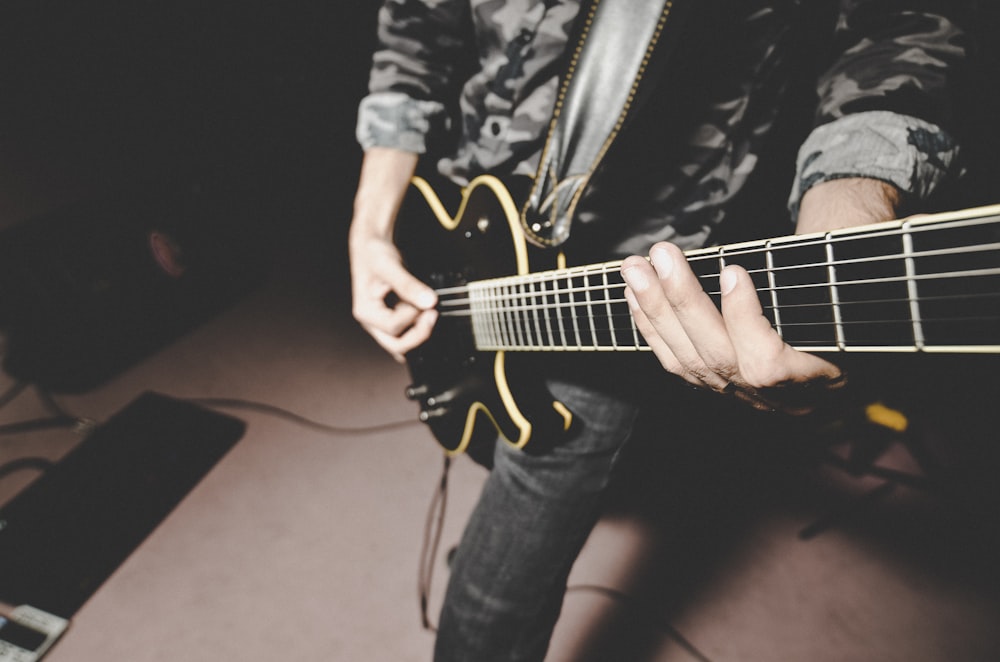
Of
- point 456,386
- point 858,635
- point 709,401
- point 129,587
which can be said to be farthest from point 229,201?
point 858,635

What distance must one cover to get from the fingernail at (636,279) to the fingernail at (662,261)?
0.7 inches

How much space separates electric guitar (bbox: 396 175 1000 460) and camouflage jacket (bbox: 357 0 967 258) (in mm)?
157

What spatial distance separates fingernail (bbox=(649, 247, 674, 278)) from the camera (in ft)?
1.63

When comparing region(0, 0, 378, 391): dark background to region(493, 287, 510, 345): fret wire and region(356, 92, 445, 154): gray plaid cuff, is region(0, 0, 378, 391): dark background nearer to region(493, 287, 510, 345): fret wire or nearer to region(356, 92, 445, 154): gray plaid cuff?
region(356, 92, 445, 154): gray plaid cuff

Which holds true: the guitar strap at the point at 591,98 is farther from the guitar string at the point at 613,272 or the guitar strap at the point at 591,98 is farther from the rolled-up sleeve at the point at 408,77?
the rolled-up sleeve at the point at 408,77

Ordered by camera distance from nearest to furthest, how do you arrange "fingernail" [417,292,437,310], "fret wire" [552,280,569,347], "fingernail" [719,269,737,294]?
"fingernail" [719,269,737,294], "fret wire" [552,280,569,347], "fingernail" [417,292,437,310]

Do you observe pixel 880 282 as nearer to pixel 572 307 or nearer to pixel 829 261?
pixel 829 261

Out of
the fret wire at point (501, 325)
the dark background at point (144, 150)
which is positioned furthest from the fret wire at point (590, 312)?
the dark background at point (144, 150)

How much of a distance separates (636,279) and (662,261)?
0.11 ft

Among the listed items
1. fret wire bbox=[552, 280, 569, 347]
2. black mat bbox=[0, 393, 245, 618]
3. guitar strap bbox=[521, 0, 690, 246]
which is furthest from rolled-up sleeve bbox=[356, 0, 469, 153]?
black mat bbox=[0, 393, 245, 618]

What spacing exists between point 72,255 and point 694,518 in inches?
95.8

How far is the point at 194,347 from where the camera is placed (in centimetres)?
231

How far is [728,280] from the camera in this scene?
1.51 ft

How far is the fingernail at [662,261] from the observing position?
498 mm
